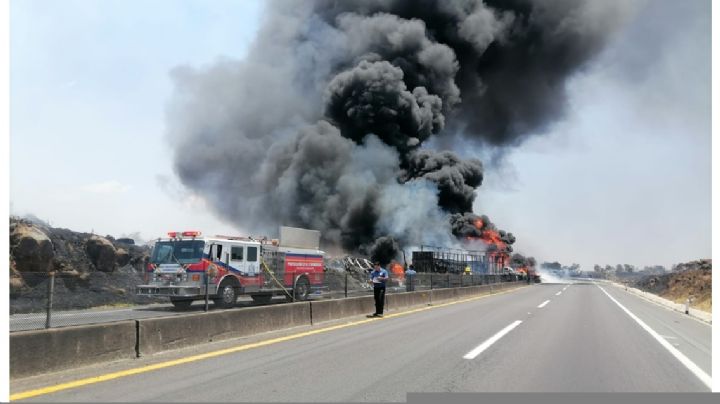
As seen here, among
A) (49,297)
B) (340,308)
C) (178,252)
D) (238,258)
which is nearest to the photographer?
(49,297)

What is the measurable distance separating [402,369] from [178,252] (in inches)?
501

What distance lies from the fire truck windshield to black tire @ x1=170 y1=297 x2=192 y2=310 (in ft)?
19.4

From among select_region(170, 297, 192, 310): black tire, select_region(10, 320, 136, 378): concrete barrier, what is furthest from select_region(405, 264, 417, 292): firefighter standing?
select_region(10, 320, 136, 378): concrete barrier

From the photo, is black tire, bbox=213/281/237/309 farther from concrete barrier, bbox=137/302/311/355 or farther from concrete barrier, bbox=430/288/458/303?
concrete barrier, bbox=430/288/458/303

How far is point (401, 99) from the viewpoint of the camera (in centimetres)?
5622

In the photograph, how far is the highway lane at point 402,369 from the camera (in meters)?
6.18

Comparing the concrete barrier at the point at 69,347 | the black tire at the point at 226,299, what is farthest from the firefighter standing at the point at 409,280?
the concrete barrier at the point at 69,347

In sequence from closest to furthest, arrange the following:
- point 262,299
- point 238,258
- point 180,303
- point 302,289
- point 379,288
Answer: point 180,303
point 379,288
point 302,289
point 262,299
point 238,258

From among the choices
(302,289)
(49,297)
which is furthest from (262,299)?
(49,297)

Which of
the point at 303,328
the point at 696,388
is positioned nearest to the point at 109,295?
the point at 303,328

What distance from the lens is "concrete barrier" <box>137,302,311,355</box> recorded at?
8.57 meters

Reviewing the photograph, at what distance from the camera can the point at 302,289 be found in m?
17.8

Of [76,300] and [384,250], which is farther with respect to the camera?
[384,250]

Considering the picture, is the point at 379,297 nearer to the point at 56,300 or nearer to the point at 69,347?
the point at 56,300
